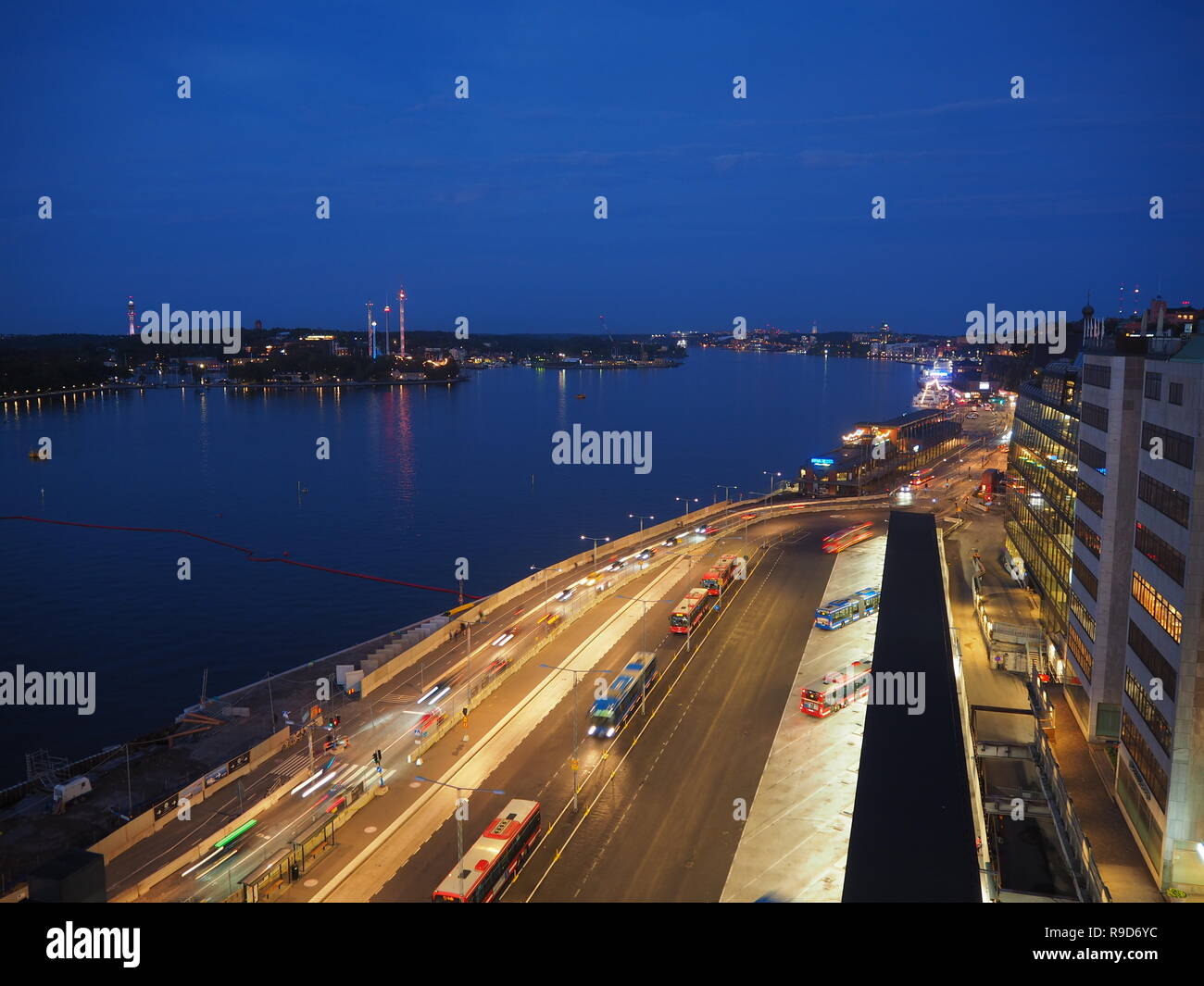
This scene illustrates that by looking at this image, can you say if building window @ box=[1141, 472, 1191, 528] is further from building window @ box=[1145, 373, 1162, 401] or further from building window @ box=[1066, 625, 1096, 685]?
building window @ box=[1066, 625, 1096, 685]

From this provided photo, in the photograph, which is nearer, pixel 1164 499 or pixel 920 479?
pixel 1164 499

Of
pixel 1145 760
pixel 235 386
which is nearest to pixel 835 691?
pixel 1145 760

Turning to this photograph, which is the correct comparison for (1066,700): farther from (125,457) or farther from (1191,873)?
(125,457)

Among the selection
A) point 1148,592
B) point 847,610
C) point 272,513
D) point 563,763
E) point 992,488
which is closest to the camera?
point 1148,592

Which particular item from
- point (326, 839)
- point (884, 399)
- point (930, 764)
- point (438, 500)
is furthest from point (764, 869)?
point (884, 399)

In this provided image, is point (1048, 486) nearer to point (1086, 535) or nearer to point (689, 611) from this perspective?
point (1086, 535)

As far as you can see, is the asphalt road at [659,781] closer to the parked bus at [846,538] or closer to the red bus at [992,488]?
the parked bus at [846,538]
